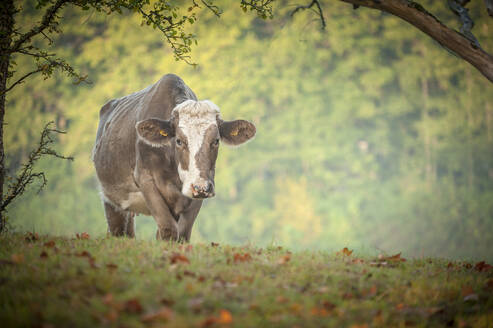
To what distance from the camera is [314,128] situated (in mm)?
32031

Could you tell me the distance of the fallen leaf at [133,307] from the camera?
311cm

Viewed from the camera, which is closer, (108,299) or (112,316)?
(112,316)

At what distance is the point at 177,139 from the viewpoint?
250 inches

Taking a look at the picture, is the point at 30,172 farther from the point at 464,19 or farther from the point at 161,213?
the point at 464,19

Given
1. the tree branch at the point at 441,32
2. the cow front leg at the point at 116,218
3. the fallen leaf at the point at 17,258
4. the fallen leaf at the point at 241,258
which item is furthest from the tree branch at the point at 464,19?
the cow front leg at the point at 116,218

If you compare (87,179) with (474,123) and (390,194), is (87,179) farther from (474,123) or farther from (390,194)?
(474,123)

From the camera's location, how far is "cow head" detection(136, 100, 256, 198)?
6012mm

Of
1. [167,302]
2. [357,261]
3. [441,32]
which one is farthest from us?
[441,32]

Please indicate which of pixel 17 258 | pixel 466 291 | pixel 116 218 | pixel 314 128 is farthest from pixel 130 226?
pixel 314 128

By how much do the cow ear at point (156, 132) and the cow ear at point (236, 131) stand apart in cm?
70

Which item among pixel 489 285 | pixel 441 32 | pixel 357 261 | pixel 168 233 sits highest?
pixel 441 32

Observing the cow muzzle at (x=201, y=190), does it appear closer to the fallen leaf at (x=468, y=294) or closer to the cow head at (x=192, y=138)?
the cow head at (x=192, y=138)

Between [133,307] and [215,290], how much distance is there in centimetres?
72

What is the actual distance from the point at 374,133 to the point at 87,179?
59.6 ft
